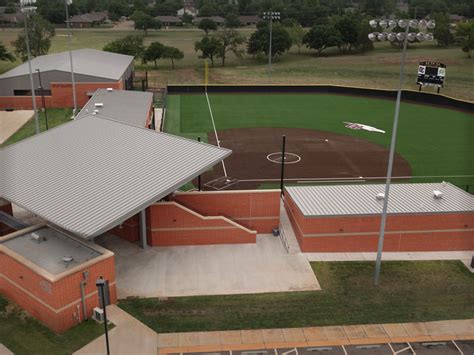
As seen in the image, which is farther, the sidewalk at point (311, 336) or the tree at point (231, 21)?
the tree at point (231, 21)

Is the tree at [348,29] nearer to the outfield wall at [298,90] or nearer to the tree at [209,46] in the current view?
the tree at [209,46]

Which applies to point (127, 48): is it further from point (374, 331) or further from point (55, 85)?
point (374, 331)

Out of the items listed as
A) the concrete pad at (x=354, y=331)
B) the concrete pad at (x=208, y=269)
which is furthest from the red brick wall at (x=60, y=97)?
the concrete pad at (x=354, y=331)

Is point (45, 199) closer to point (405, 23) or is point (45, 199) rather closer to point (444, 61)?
point (405, 23)

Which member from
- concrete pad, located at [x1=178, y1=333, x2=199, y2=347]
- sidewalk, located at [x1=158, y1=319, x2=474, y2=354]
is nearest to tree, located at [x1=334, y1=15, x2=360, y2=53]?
sidewalk, located at [x1=158, y1=319, x2=474, y2=354]

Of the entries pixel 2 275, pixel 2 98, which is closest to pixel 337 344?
pixel 2 275

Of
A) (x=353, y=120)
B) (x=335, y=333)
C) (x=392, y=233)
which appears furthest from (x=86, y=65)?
(x=335, y=333)
